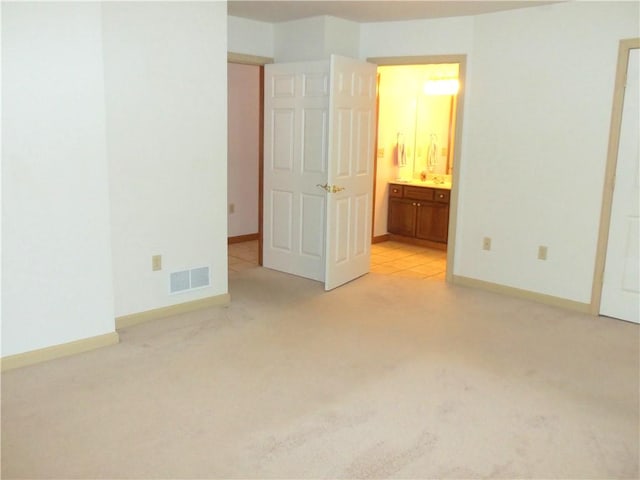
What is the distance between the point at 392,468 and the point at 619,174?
305 centimetres

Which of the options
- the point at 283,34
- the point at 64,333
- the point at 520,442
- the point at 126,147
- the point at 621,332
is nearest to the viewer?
the point at 520,442

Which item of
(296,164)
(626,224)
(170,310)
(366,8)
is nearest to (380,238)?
(296,164)

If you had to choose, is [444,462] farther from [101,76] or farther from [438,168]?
[438,168]

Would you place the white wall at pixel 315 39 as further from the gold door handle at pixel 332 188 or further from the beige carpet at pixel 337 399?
the beige carpet at pixel 337 399

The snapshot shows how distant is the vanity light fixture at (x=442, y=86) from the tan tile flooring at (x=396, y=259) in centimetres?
184

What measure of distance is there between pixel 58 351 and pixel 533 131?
3.85 metres

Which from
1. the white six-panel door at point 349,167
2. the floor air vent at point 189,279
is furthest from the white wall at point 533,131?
the floor air vent at point 189,279

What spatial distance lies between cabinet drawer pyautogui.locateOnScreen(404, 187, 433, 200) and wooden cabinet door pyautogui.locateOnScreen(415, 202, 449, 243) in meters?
0.07

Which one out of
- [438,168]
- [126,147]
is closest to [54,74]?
[126,147]

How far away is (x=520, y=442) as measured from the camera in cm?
271

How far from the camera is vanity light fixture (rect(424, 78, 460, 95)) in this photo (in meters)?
6.77

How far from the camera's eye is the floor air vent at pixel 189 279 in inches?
170

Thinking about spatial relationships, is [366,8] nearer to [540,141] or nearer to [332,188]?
[332,188]

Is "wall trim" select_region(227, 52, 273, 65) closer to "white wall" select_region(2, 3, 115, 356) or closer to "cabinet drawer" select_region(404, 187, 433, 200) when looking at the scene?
"white wall" select_region(2, 3, 115, 356)
